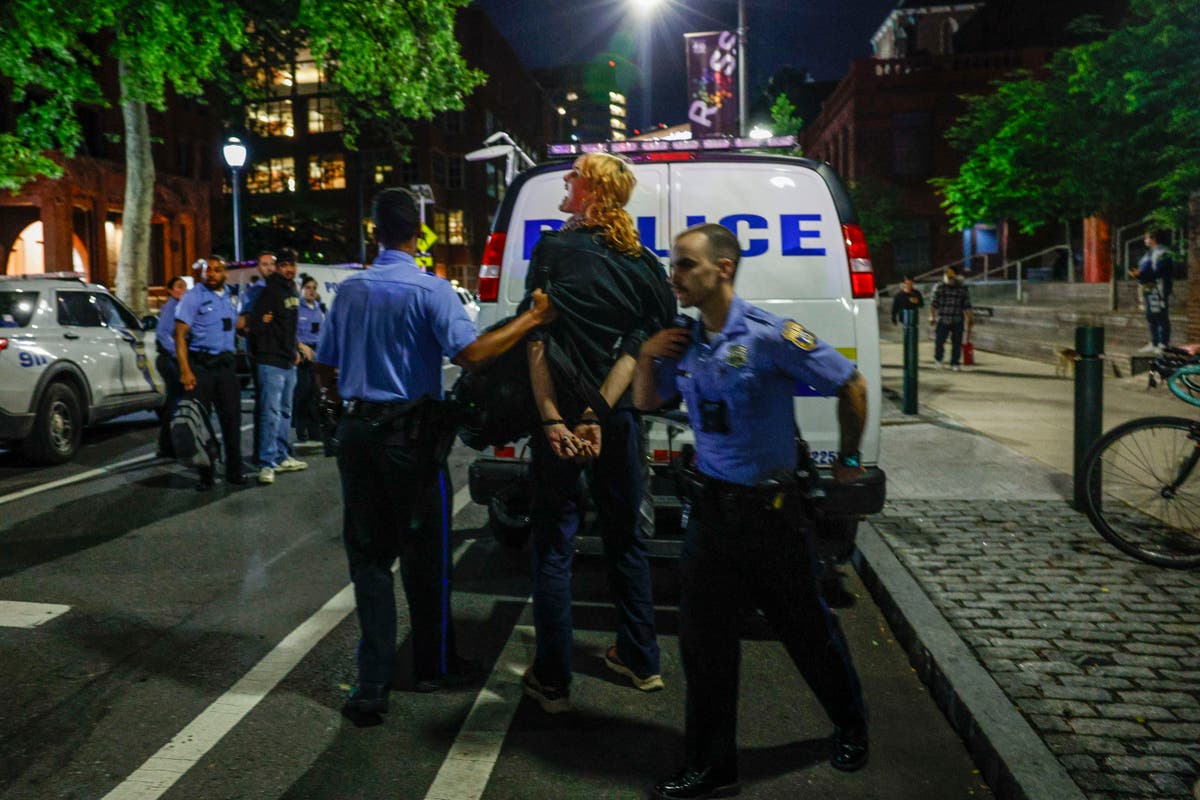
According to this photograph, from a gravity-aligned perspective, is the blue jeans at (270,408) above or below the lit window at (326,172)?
below

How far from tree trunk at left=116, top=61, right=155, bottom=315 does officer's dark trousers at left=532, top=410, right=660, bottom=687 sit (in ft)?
59.1

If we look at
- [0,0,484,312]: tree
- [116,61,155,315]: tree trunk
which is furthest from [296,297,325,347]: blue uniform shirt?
[116,61,155,315]: tree trunk

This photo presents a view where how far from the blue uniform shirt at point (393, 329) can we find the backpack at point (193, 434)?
190 inches

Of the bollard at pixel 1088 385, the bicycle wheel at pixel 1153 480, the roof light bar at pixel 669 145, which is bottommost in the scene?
the bicycle wheel at pixel 1153 480

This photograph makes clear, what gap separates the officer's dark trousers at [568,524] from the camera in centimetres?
394

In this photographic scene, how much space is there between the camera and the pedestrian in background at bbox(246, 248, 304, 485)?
29.1 feet

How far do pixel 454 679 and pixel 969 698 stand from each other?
197 centimetres

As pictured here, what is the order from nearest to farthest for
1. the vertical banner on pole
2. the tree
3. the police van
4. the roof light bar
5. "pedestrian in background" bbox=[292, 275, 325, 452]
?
1. the police van
2. the roof light bar
3. "pedestrian in background" bbox=[292, 275, 325, 452]
4. the tree
5. the vertical banner on pole

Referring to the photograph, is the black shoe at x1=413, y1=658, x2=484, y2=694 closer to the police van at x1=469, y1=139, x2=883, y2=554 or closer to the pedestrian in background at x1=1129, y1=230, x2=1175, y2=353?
the police van at x1=469, y1=139, x2=883, y2=554

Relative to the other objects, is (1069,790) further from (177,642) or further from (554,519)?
(177,642)

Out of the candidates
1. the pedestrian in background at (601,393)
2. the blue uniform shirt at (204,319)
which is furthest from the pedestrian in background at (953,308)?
the pedestrian in background at (601,393)

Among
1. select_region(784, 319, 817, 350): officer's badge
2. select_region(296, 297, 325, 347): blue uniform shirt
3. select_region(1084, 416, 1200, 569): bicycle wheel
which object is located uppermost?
select_region(296, 297, 325, 347): blue uniform shirt

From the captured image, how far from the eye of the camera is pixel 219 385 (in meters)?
8.60

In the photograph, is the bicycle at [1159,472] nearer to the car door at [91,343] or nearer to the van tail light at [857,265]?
the van tail light at [857,265]
